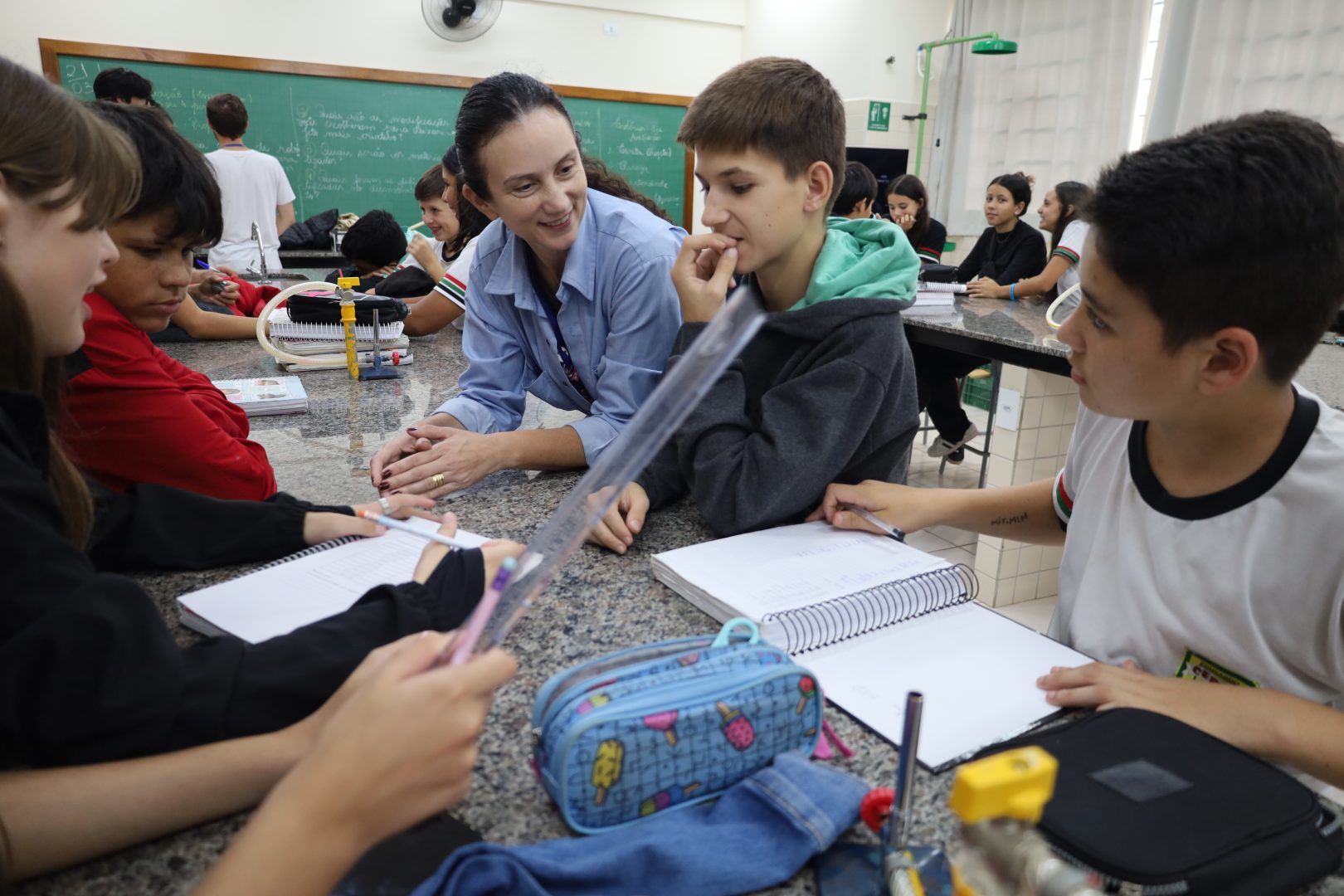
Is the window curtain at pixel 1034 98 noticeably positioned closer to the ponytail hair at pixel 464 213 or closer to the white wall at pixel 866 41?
the white wall at pixel 866 41

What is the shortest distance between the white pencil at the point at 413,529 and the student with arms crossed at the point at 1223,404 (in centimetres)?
64

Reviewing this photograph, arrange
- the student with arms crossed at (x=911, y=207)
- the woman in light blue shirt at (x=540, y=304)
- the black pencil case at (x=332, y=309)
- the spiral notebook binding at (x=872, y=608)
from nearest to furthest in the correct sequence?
the spiral notebook binding at (x=872, y=608)
the woman in light blue shirt at (x=540, y=304)
the black pencil case at (x=332, y=309)
the student with arms crossed at (x=911, y=207)

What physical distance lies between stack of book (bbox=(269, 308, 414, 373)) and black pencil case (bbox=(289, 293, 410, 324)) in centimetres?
2

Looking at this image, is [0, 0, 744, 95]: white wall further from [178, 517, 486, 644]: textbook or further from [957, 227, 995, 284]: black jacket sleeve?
[178, 517, 486, 644]: textbook

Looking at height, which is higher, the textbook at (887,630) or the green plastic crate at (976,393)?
the textbook at (887,630)

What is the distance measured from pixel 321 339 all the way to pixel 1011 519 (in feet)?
5.92

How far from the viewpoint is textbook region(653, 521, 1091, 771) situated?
74 centimetres

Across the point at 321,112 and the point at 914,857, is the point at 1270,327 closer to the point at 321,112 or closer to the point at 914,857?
the point at 914,857

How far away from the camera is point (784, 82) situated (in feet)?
4.09

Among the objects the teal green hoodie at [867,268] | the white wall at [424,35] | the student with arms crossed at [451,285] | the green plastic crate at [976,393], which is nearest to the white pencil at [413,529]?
the teal green hoodie at [867,268]

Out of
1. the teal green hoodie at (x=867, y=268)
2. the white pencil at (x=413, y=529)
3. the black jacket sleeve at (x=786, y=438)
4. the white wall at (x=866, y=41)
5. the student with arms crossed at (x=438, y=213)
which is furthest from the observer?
the white wall at (x=866, y=41)

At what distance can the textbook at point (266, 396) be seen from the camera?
5.88ft

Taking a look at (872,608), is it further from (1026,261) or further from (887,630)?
(1026,261)

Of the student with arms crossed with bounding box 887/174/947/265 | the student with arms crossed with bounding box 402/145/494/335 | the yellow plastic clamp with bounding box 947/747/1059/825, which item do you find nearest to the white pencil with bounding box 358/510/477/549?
the yellow plastic clamp with bounding box 947/747/1059/825
